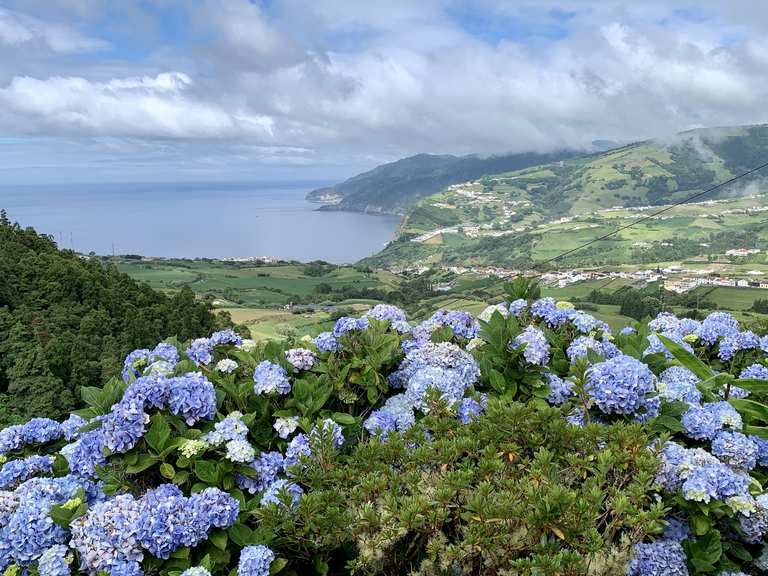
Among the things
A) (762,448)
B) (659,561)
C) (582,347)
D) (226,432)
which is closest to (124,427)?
(226,432)

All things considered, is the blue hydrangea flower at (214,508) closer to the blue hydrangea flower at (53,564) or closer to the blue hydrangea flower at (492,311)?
the blue hydrangea flower at (53,564)

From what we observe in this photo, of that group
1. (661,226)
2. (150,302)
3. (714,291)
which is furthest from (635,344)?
(661,226)

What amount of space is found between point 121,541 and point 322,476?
89 cm

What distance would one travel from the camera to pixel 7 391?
3412 centimetres

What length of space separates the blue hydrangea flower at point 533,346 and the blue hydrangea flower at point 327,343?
109 cm

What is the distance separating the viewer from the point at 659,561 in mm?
2598

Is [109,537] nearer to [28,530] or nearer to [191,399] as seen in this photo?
[28,530]

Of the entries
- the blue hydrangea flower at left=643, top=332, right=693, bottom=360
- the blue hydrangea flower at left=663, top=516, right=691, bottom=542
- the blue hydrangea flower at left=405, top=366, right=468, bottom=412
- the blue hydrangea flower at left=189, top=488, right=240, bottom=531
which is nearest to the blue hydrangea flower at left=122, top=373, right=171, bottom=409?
the blue hydrangea flower at left=189, top=488, right=240, bottom=531

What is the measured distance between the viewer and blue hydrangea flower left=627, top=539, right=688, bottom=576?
260 cm

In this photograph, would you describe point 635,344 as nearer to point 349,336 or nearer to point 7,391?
point 349,336

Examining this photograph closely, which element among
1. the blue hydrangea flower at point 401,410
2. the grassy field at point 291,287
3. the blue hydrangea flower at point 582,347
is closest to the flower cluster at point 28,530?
the blue hydrangea flower at point 401,410

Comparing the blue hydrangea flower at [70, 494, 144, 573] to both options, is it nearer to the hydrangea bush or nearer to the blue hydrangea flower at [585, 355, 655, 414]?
the hydrangea bush

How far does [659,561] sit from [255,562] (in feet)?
5.86

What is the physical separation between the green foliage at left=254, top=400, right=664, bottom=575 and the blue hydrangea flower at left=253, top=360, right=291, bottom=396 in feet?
1.81
